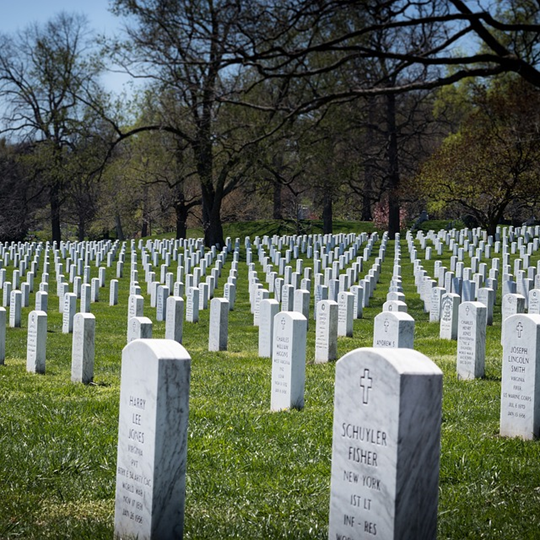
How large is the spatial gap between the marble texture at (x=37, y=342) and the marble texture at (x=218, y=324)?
3.49 m

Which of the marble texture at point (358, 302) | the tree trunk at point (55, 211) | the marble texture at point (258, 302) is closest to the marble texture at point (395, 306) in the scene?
the marble texture at point (258, 302)

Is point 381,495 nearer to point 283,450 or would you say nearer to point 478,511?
point 478,511

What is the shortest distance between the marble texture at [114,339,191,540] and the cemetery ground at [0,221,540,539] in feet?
1.05

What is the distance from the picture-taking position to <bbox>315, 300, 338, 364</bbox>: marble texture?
1269cm

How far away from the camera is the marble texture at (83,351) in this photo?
1124 centimetres

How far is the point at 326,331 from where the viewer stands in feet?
42.1

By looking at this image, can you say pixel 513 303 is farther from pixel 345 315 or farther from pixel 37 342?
pixel 37 342

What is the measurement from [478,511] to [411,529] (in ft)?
5.60

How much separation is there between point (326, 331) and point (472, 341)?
8.02ft

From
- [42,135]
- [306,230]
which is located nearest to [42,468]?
[306,230]

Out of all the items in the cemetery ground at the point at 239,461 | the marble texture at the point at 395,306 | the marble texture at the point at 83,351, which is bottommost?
the cemetery ground at the point at 239,461

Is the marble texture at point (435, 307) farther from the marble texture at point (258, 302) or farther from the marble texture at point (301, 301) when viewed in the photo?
the marble texture at point (301, 301)

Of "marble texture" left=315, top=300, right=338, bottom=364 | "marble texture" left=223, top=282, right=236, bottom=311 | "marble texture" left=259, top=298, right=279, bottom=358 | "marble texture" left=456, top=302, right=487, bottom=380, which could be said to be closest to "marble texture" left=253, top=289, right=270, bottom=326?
"marble texture" left=223, top=282, right=236, bottom=311

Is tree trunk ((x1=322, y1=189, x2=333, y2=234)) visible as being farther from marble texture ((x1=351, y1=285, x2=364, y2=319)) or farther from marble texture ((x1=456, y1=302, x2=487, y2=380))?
marble texture ((x1=456, y1=302, x2=487, y2=380))
